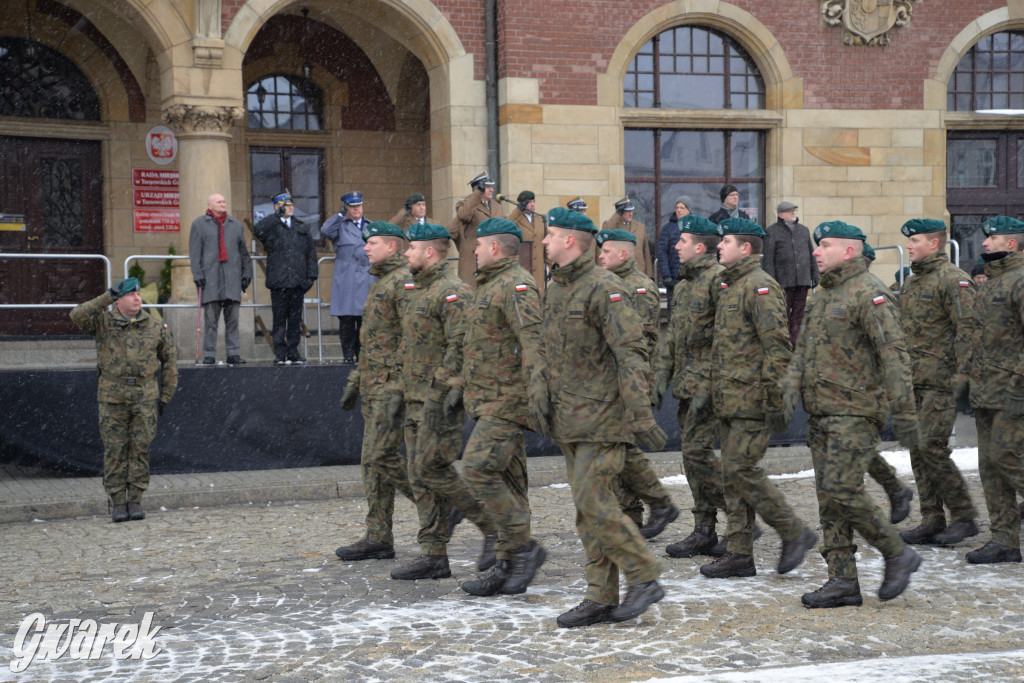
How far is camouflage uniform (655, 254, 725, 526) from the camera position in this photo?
7820mm

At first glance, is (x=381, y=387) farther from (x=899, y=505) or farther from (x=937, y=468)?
(x=899, y=505)

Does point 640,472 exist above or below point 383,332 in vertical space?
below

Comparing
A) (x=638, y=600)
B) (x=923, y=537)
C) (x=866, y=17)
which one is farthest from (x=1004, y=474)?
(x=866, y=17)

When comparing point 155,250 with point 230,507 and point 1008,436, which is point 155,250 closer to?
point 230,507

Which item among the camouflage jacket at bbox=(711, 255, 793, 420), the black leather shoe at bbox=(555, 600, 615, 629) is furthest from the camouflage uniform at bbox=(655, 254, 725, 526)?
the black leather shoe at bbox=(555, 600, 615, 629)

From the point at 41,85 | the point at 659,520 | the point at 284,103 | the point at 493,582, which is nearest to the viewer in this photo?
the point at 493,582

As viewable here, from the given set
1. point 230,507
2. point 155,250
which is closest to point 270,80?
point 155,250

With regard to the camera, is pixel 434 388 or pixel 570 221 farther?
pixel 434 388

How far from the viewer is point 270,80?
18891mm

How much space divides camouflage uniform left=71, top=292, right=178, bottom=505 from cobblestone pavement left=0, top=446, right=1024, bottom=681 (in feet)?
Result: 3.70

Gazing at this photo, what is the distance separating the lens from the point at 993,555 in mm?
7656

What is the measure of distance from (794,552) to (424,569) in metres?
2.18

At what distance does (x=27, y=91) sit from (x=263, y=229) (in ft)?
20.5

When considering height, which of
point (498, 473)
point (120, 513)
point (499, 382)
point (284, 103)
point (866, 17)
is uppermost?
point (866, 17)
